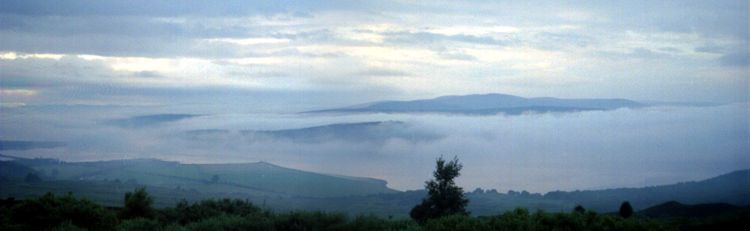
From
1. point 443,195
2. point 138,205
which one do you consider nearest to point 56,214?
point 138,205

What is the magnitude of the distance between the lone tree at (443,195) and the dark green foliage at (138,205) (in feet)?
64.5

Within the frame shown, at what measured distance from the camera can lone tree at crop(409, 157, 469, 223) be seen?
59.1 m

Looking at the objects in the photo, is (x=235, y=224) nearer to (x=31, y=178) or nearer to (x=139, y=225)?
(x=139, y=225)

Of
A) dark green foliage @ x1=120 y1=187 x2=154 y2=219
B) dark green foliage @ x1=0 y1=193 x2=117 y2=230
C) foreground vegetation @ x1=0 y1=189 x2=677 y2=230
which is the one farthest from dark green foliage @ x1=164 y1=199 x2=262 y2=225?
dark green foliage @ x1=0 y1=193 x2=117 y2=230

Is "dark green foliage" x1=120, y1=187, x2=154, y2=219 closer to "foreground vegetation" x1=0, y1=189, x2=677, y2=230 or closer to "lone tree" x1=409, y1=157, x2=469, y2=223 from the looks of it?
"foreground vegetation" x1=0, y1=189, x2=677, y2=230

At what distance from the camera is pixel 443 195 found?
5944cm

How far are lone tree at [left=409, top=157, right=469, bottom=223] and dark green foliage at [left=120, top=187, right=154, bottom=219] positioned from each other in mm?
19659

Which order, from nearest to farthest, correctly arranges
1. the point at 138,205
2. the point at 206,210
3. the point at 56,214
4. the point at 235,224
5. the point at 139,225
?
1. the point at 235,224
2. the point at 139,225
3. the point at 56,214
4. the point at 206,210
5. the point at 138,205

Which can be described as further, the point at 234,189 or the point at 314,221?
the point at 234,189

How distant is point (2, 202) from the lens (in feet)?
193

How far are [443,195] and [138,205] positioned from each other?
22734 mm

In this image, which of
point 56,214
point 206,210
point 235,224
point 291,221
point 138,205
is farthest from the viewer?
point 138,205

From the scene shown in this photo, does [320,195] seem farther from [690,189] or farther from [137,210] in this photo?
[137,210]

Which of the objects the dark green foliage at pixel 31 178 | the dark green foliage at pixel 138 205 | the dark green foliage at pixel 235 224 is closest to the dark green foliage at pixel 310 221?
the dark green foliage at pixel 235 224
